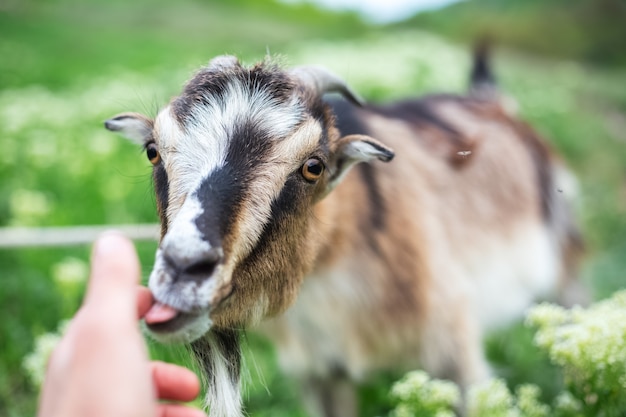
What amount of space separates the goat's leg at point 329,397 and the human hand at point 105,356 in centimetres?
289

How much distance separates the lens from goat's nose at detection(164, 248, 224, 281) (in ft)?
6.18

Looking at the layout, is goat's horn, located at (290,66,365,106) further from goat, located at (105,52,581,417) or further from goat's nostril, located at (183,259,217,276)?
goat's nostril, located at (183,259,217,276)

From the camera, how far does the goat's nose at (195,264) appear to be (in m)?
1.88

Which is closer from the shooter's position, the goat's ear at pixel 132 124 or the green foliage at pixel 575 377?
the green foliage at pixel 575 377

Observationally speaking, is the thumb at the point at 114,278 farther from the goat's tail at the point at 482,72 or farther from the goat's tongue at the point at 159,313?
the goat's tail at the point at 482,72

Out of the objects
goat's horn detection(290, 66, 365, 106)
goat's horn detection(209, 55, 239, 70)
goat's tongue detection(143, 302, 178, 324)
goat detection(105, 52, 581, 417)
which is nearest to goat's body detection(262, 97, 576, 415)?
goat detection(105, 52, 581, 417)

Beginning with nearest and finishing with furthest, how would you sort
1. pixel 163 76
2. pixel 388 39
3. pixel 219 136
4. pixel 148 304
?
pixel 148 304 < pixel 219 136 < pixel 163 76 < pixel 388 39

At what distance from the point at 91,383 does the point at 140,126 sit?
1720mm

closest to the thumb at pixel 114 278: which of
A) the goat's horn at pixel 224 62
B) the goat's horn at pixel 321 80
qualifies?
the goat's horn at pixel 224 62

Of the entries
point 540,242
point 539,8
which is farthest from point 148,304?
point 539,8

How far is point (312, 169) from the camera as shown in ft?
8.10

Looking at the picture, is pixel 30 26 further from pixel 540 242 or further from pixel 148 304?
pixel 148 304

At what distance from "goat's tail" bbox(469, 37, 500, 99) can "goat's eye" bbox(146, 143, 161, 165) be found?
432 cm

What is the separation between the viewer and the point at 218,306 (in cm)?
212
